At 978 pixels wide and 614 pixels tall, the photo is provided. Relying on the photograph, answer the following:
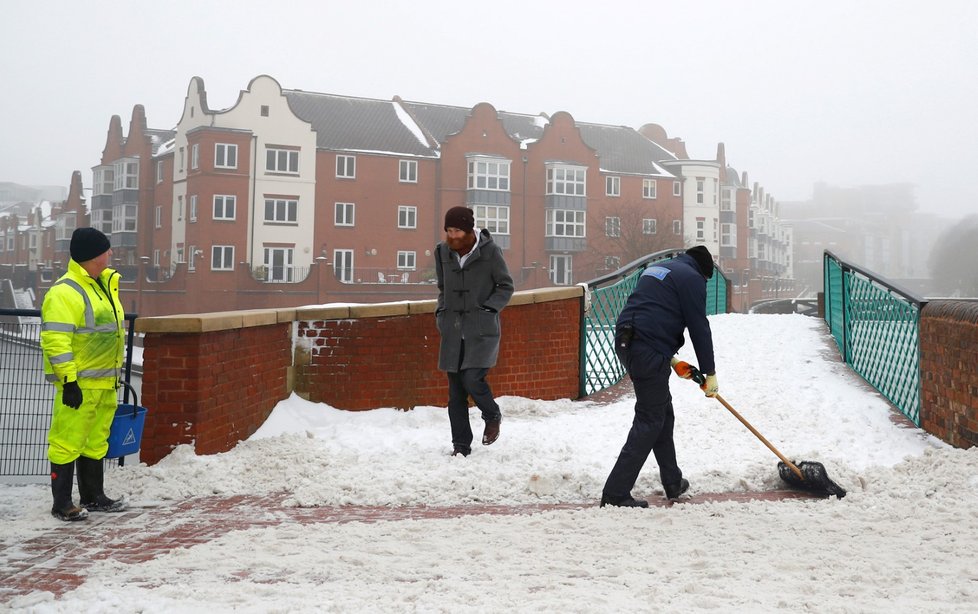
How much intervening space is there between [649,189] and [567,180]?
7.56 metres

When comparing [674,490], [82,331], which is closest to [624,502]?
[674,490]

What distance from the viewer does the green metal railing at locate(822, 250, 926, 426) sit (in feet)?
27.1

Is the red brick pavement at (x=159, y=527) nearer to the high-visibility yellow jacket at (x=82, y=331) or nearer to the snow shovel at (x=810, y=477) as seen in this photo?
the snow shovel at (x=810, y=477)

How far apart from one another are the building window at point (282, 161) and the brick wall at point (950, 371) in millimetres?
46712

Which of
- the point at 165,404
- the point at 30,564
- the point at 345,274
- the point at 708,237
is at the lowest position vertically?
the point at 30,564

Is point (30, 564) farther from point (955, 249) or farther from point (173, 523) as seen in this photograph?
point (955, 249)

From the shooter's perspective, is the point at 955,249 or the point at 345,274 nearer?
the point at 345,274

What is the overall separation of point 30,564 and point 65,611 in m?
0.96

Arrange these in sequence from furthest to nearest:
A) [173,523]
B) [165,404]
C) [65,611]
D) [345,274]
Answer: [345,274] < [165,404] < [173,523] < [65,611]

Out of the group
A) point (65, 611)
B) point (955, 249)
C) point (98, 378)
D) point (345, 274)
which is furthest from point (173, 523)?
point (955, 249)

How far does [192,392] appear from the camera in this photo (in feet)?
20.5

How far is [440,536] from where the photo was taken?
15.7ft

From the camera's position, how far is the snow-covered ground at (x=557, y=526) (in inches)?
146

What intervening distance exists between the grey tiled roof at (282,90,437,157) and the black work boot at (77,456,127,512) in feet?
158
